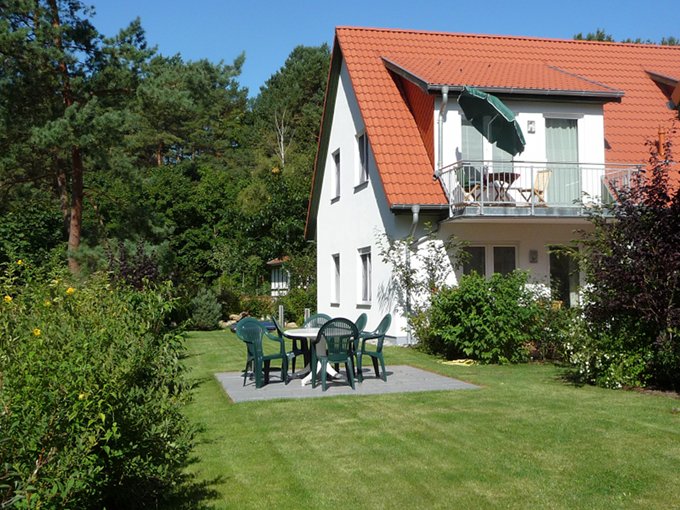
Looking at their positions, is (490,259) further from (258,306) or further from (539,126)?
(258,306)

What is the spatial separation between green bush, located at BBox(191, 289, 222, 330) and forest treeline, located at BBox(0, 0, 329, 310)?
0.98m

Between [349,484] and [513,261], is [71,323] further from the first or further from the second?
[513,261]

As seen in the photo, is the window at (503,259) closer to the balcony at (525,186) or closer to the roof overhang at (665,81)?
the balcony at (525,186)

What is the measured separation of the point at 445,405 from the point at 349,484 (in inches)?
143

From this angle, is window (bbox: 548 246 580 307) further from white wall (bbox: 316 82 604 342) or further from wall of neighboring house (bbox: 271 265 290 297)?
wall of neighboring house (bbox: 271 265 290 297)

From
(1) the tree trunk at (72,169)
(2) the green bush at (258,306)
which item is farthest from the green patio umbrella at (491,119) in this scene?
(2) the green bush at (258,306)

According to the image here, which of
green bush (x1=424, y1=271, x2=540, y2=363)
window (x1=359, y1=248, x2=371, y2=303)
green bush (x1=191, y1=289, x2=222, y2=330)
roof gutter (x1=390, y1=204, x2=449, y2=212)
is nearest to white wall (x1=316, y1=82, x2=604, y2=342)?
window (x1=359, y1=248, x2=371, y2=303)

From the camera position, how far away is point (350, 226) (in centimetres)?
2105

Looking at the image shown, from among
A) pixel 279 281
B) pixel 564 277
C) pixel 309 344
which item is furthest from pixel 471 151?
pixel 279 281

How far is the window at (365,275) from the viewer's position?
1964cm

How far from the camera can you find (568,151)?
731 inches

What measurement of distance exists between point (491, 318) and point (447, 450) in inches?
276

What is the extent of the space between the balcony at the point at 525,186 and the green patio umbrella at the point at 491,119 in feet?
1.63

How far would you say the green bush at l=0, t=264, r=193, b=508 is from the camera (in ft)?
12.9
